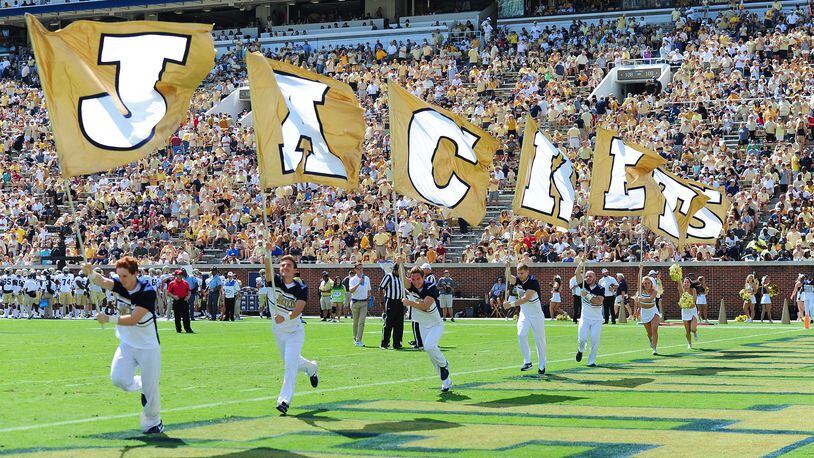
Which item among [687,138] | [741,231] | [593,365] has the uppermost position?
[687,138]

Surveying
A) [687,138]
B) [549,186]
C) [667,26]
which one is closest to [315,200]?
[687,138]

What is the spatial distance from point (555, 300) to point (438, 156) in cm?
2070

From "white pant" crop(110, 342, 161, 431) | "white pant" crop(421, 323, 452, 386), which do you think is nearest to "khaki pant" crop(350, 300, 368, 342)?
"white pant" crop(421, 323, 452, 386)

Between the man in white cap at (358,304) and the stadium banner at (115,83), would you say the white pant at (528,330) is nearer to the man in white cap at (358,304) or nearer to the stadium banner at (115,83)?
the man in white cap at (358,304)

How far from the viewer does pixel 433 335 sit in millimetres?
16250

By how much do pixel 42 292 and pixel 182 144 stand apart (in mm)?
14232

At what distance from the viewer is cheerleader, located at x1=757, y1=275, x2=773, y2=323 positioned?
36.3m

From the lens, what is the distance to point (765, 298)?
3638 centimetres

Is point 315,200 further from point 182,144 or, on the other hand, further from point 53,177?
point 53,177

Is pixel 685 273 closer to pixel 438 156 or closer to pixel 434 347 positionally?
pixel 438 156

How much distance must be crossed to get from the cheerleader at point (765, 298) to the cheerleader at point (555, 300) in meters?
6.03

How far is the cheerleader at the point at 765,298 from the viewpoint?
3628cm

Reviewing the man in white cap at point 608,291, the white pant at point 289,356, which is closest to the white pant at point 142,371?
the white pant at point 289,356

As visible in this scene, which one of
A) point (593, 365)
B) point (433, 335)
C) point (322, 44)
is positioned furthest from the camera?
point (322, 44)
